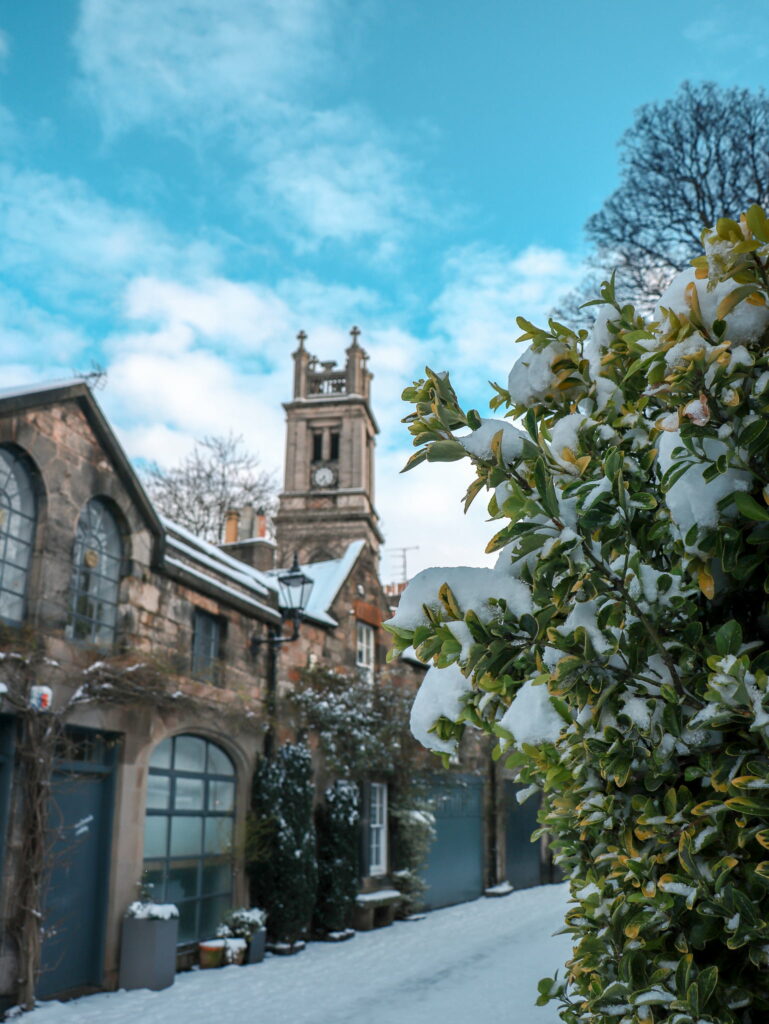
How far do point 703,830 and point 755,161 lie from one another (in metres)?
13.4

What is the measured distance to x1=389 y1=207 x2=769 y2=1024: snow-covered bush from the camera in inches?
71.1

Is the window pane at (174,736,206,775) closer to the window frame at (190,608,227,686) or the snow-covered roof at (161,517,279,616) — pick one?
the window frame at (190,608,227,686)

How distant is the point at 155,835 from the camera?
1057cm

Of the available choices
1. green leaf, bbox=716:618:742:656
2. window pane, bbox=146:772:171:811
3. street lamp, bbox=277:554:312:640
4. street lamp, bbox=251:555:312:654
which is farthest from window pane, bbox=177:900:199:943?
green leaf, bbox=716:618:742:656

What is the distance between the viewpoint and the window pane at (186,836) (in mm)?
10930

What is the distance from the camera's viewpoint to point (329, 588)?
1600cm

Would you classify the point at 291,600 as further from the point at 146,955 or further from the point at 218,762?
the point at 146,955

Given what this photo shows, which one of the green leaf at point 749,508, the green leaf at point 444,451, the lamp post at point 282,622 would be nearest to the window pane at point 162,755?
the lamp post at point 282,622

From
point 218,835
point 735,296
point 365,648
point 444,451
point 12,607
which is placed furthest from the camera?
point 365,648

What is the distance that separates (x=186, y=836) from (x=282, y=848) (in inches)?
60.3

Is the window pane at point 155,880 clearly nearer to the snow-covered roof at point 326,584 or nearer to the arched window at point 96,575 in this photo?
the arched window at point 96,575

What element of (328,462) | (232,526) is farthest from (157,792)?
(328,462)

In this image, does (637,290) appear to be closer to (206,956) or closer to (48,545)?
(48,545)

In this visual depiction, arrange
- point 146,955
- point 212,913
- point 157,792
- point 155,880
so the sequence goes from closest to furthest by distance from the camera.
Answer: point 146,955 → point 155,880 → point 157,792 → point 212,913
